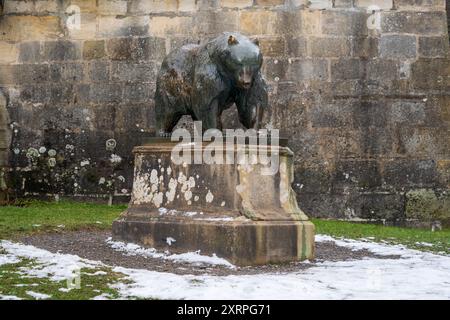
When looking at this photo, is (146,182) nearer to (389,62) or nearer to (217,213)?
(217,213)

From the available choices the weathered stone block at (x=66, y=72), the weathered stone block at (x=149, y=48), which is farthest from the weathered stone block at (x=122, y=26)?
the weathered stone block at (x=66, y=72)

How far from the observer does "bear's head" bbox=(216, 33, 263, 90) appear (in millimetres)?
6516

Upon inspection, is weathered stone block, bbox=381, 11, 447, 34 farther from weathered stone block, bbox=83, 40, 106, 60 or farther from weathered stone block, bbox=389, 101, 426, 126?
weathered stone block, bbox=83, 40, 106, 60

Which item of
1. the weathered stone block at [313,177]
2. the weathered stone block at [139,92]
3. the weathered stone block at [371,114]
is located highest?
the weathered stone block at [139,92]

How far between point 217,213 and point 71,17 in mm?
5932

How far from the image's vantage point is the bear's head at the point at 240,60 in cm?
652

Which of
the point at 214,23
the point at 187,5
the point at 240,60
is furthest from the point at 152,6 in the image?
the point at 240,60

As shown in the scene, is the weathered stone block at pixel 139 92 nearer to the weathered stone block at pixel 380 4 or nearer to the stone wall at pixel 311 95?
the stone wall at pixel 311 95

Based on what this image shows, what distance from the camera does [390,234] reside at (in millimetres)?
9141

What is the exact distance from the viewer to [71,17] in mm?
11234

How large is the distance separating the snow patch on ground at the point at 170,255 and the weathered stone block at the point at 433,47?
5832 millimetres
